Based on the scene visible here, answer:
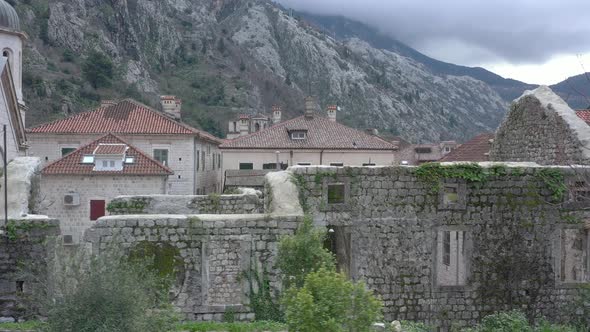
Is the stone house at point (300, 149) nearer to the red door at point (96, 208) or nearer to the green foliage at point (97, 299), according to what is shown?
the red door at point (96, 208)

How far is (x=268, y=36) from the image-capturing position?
161 metres

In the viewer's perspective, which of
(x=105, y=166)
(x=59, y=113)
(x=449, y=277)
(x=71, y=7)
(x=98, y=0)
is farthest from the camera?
(x=98, y=0)

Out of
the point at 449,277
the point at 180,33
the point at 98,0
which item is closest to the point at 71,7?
the point at 98,0

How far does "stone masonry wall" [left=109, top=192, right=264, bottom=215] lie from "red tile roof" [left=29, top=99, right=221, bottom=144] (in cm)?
2756

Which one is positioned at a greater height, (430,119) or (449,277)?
(430,119)

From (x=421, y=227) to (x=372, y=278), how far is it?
65.1 inches

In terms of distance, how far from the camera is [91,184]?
115ft

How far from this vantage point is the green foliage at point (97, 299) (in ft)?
28.1

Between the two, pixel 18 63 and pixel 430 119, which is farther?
pixel 430 119

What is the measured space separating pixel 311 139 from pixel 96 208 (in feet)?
64.7

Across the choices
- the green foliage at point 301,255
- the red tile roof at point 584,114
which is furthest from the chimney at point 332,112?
the green foliage at point 301,255

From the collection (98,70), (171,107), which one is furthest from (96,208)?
(98,70)

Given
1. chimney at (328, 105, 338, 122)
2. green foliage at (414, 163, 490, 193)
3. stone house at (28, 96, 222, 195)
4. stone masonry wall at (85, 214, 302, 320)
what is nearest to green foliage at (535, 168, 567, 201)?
green foliage at (414, 163, 490, 193)

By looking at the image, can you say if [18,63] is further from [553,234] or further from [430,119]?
[430,119]
